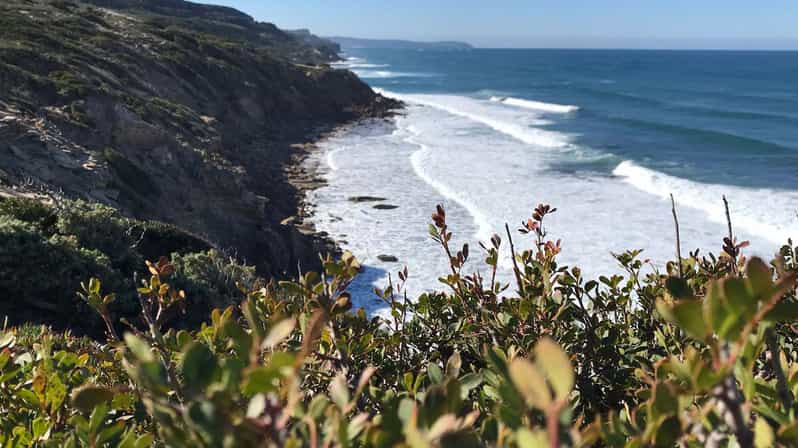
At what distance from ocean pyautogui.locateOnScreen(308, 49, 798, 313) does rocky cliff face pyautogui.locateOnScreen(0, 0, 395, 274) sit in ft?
8.13

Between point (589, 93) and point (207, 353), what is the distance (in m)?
60.0

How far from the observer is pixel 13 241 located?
6.02 metres

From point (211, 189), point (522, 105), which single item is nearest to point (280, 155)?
point (211, 189)

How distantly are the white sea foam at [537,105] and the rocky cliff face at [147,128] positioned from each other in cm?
2030

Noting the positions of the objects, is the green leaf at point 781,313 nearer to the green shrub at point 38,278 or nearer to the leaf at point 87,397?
the leaf at point 87,397

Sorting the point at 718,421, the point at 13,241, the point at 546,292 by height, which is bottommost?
the point at 13,241

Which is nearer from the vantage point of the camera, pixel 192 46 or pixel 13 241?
pixel 13 241

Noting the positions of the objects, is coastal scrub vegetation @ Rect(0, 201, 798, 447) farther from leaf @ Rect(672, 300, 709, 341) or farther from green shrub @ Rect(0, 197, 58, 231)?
green shrub @ Rect(0, 197, 58, 231)

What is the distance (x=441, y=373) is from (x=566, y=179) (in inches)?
848

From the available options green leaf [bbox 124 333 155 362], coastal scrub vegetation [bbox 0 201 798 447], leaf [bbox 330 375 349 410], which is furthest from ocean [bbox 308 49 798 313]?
green leaf [bbox 124 333 155 362]

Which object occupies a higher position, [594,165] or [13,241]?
[13,241]

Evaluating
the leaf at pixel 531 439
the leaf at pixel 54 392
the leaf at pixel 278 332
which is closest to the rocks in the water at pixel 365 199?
the leaf at pixel 54 392

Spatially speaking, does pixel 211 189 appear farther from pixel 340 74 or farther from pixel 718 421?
pixel 340 74

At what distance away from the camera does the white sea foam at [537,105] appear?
4400 centimetres
